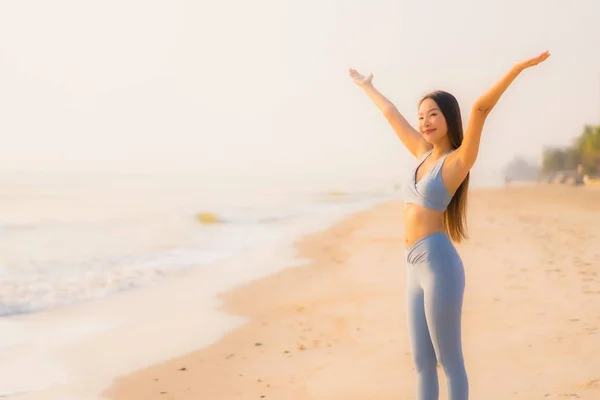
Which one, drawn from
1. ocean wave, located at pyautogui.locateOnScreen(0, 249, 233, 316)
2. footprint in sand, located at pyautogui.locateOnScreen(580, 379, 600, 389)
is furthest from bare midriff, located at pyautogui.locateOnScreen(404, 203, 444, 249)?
ocean wave, located at pyautogui.locateOnScreen(0, 249, 233, 316)

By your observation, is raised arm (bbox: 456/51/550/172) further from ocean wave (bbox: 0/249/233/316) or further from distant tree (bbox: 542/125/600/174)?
distant tree (bbox: 542/125/600/174)

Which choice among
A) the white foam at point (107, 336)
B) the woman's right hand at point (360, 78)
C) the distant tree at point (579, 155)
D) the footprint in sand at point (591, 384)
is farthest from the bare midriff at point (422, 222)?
the distant tree at point (579, 155)

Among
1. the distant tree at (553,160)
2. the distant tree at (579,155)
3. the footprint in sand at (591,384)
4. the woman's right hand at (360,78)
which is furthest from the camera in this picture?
the distant tree at (553,160)

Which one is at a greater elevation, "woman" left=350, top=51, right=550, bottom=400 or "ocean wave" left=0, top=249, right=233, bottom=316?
"woman" left=350, top=51, right=550, bottom=400

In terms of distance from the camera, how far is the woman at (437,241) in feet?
9.57

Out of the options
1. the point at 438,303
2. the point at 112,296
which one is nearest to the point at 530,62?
the point at 438,303

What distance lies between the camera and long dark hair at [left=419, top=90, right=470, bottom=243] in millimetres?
2984

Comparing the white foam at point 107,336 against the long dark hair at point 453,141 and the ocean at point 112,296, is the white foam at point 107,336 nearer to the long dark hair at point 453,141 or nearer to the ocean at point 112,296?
the ocean at point 112,296

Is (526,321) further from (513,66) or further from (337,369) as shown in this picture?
(513,66)

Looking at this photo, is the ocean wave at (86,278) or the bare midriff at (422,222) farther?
the ocean wave at (86,278)

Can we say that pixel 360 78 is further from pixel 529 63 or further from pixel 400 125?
pixel 529 63

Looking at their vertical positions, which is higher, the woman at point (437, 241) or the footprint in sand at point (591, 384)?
the woman at point (437, 241)

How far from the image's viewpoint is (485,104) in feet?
8.83

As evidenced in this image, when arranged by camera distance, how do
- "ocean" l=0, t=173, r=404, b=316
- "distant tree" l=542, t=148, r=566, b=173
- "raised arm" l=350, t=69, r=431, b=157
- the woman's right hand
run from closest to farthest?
1. "raised arm" l=350, t=69, r=431, b=157
2. the woman's right hand
3. "ocean" l=0, t=173, r=404, b=316
4. "distant tree" l=542, t=148, r=566, b=173
